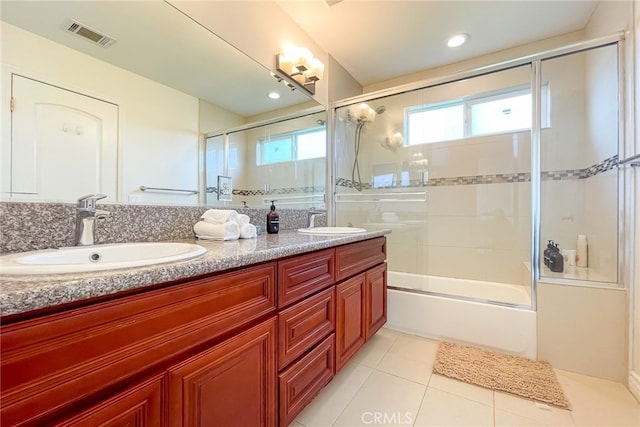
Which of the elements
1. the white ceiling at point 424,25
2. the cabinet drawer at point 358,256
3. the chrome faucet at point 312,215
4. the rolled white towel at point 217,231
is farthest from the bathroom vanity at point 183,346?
the white ceiling at point 424,25

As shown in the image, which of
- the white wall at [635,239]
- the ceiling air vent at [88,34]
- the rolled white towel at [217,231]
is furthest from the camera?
the white wall at [635,239]

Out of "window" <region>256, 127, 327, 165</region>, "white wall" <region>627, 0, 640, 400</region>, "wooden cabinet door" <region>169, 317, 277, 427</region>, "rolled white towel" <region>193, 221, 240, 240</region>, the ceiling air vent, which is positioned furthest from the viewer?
"window" <region>256, 127, 327, 165</region>

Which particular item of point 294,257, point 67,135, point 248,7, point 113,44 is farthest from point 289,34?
point 294,257

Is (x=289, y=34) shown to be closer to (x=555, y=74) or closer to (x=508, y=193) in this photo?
(x=555, y=74)

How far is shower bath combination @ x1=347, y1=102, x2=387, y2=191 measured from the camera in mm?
2641

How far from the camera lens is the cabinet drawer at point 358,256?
4.59ft

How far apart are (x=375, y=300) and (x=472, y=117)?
6.43 ft

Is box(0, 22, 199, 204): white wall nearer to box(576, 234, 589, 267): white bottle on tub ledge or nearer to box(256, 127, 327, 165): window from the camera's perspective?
box(256, 127, 327, 165): window

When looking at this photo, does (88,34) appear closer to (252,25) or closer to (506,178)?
(252,25)

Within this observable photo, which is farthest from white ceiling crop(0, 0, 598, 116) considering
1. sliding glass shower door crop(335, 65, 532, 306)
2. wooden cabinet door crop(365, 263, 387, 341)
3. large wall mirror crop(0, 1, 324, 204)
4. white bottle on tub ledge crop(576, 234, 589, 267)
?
white bottle on tub ledge crop(576, 234, 589, 267)

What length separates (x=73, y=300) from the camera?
0.48 metres

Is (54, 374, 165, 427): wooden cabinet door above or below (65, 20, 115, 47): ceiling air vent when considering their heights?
below

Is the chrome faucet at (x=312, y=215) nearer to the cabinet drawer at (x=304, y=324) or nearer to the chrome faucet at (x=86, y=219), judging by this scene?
the cabinet drawer at (x=304, y=324)

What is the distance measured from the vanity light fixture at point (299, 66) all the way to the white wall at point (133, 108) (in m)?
0.83
